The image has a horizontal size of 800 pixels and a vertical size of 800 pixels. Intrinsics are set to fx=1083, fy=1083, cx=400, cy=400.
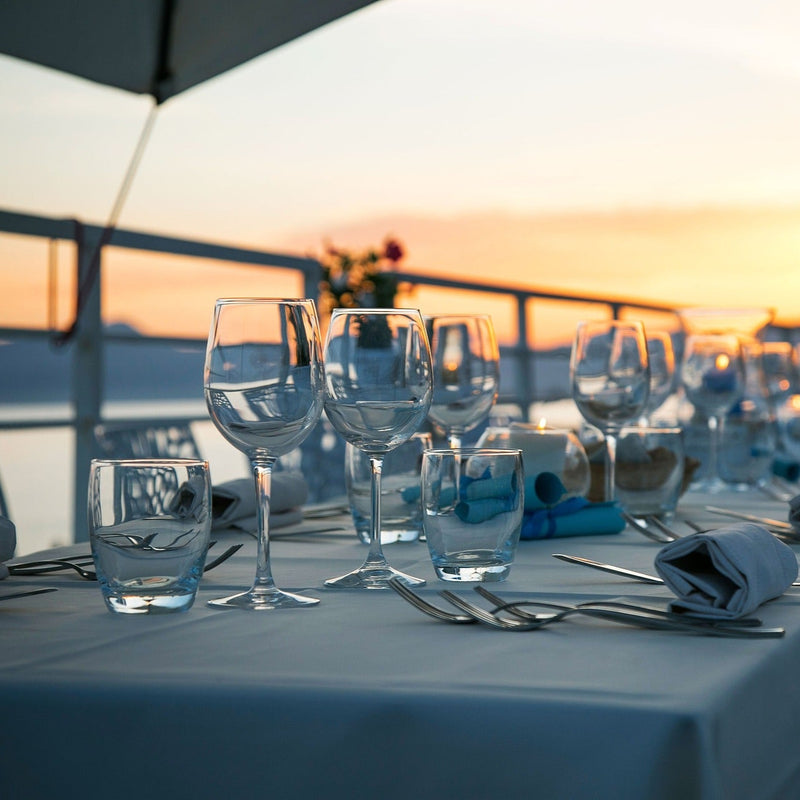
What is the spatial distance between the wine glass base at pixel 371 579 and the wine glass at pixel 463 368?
32cm

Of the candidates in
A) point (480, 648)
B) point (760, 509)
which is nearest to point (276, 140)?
point (760, 509)

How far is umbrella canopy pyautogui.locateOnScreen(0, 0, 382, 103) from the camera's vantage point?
97.0 inches

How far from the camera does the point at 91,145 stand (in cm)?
870

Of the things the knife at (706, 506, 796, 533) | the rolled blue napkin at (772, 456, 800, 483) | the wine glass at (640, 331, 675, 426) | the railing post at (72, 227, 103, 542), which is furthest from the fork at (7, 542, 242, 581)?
the railing post at (72, 227, 103, 542)

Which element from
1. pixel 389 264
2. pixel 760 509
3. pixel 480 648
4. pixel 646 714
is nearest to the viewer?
pixel 646 714

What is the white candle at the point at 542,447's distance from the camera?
123 centimetres

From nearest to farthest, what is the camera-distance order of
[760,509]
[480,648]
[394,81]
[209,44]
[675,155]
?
[480,648], [760,509], [209,44], [675,155], [394,81]

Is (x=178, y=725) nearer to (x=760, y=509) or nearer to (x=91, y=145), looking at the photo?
(x=760, y=509)

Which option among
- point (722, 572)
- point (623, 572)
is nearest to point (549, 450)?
point (623, 572)

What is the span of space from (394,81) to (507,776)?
895cm

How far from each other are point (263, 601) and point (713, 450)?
1.18 m

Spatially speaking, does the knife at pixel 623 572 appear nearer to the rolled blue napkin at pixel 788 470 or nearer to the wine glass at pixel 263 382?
the wine glass at pixel 263 382

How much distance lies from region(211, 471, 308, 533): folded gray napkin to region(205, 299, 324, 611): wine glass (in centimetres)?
42

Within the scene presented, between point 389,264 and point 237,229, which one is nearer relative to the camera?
point 389,264
